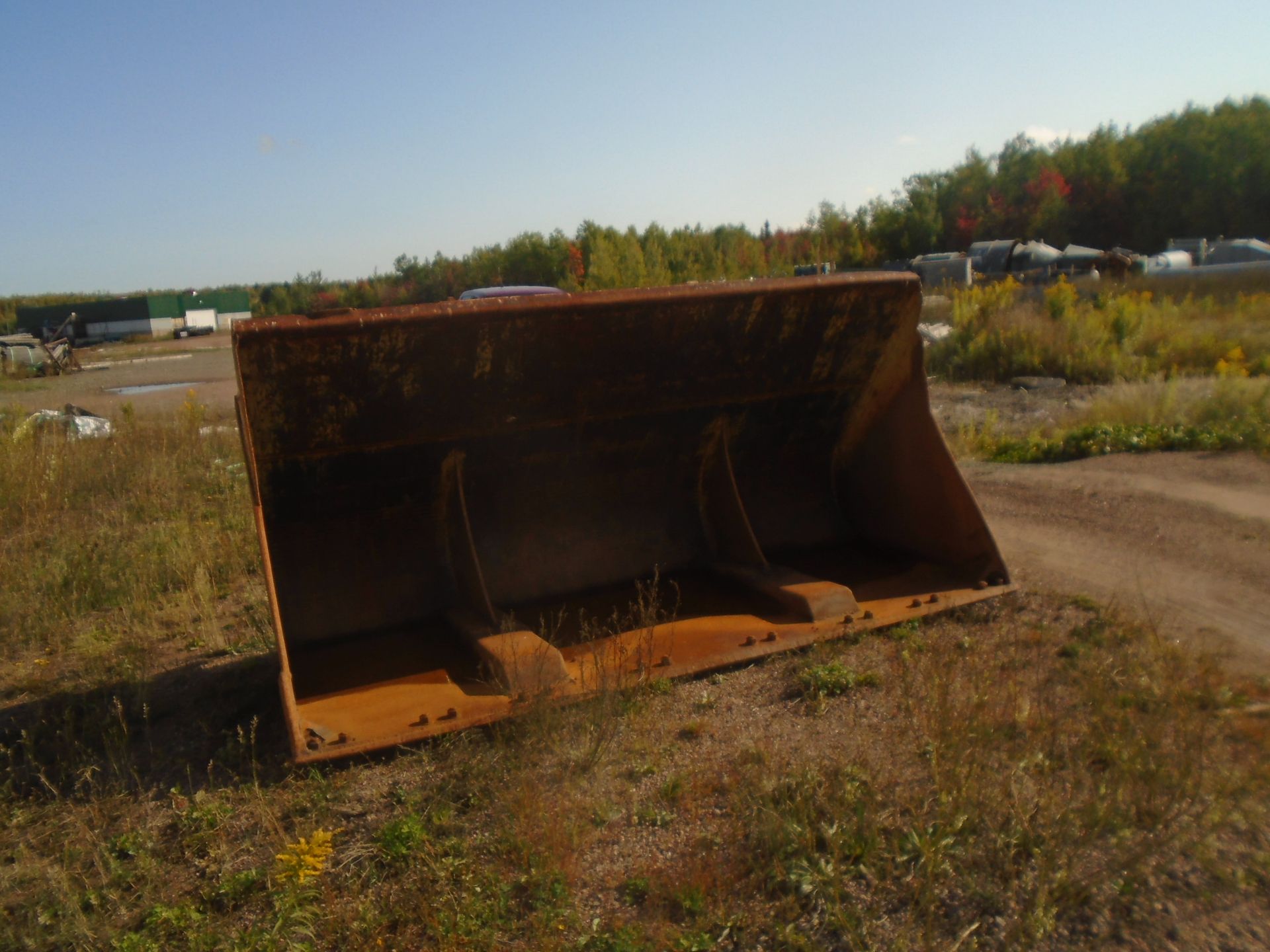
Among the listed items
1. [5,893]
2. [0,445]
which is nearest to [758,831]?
[5,893]

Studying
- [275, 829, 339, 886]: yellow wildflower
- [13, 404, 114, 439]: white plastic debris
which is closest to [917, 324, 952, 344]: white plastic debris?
[13, 404, 114, 439]: white plastic debris

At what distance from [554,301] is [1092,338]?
11.3 metres

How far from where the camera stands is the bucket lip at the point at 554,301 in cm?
370

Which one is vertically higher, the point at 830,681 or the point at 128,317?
the point at 128,317

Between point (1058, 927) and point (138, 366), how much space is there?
113 feet

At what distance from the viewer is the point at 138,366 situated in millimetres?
31953

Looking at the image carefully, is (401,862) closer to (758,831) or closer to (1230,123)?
(758,831)

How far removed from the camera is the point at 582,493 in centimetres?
494

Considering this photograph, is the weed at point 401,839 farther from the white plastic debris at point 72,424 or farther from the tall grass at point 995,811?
the white plastic debris at point 72,424

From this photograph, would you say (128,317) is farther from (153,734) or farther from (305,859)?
(305,859)

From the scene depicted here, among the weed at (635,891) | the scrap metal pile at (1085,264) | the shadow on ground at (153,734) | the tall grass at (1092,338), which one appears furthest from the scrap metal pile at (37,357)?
the weed at (635,891)

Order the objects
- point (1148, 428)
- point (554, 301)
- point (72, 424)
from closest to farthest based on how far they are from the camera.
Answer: point (554, 301) < point (1148, 428) < point (72, 424)

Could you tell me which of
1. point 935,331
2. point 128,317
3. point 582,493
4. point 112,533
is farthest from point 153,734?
point 128,317

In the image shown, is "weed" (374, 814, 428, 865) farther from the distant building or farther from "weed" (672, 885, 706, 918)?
the distant building
